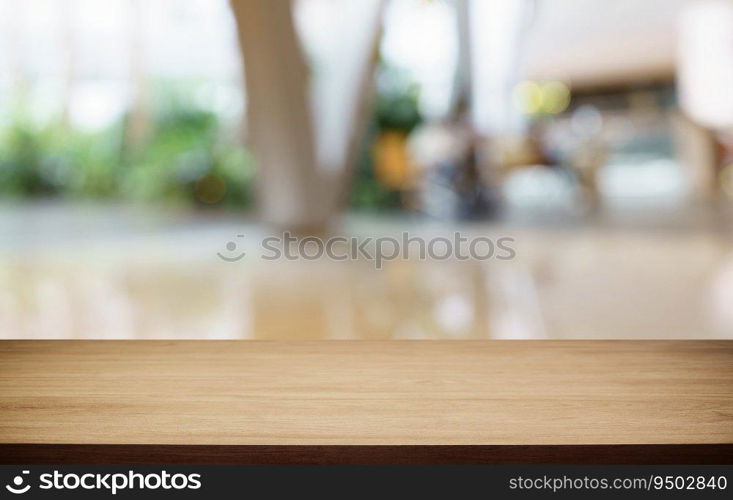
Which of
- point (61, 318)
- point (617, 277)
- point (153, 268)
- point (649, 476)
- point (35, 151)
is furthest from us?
point (35, 151)

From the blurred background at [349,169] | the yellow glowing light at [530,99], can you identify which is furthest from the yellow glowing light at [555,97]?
the blurred background at [349,169]

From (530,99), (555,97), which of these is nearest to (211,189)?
(555,97)

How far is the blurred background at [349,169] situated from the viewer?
2.85m

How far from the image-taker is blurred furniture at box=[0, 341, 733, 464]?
1.47 metres

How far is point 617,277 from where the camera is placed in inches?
142

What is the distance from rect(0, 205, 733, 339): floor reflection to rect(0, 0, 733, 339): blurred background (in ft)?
0.07

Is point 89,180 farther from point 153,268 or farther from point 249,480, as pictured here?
point 249,480

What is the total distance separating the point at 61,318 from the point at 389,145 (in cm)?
618

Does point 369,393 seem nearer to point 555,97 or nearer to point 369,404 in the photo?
point 369,404

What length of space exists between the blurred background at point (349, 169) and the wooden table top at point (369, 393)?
34 centimetres

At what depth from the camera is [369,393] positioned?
165 cm

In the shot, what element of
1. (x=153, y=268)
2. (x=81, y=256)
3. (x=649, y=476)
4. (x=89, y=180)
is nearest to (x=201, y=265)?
(x=153, y=268)

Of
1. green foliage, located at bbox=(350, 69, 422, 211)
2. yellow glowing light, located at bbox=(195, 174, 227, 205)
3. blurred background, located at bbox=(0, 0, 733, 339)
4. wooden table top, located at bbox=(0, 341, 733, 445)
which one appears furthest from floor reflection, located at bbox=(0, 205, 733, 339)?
green foliage, located at bbox=(350, 69, 422, 211)

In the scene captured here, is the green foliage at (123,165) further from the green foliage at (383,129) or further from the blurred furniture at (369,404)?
the blurred furniture at (369,404)
